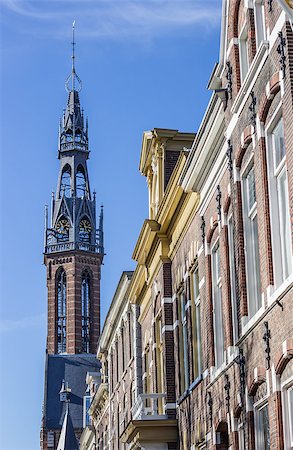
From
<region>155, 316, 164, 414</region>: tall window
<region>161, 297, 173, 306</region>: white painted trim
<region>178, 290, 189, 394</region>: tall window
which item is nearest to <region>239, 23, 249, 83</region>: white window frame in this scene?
<region>178, 290, 189, 394</region>: tall window

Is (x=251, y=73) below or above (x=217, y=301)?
above

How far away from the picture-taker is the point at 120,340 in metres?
40.9

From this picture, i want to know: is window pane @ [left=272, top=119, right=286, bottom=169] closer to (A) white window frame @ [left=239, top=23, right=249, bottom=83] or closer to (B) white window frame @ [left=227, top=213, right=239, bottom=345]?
(A) white window frame @ [left=239, top=23, right=249, bottom=83]

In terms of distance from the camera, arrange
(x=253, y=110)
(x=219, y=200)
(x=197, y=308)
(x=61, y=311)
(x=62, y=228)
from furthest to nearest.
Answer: (x=62, y=228)
(x=61, y=311)
(x=197, y=308)
(x=219, y=200)
(x=253, y=110)

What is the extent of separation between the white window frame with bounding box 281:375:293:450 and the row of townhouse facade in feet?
0.07

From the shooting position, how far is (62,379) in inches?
4437

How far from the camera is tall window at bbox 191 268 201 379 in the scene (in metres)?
22.2

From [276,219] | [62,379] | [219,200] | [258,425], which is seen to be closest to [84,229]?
[62,379]

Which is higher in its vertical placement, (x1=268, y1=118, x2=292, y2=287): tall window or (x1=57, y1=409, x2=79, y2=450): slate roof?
(x1=57, y1=409, x2=79, y2=450): slate roof

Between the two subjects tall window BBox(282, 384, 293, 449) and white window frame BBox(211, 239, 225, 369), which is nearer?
tall window BBox(282, 384, 293, 449)

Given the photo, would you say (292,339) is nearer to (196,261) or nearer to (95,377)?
(196,261)

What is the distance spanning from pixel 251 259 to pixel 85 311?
10690cm

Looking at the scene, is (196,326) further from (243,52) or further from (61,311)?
(61,311)

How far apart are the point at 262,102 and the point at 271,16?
1.29m
